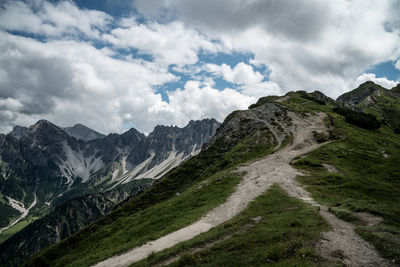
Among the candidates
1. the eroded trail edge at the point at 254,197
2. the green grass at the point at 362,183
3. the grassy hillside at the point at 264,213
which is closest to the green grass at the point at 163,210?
the grassy hillside at the point at 264,213

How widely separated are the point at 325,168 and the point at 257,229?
4698cm

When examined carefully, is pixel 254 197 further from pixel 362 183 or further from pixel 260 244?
pixel 362 183

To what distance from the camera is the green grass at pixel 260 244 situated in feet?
49.6

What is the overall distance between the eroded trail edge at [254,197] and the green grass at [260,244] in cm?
143

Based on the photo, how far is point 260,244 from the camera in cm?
1922

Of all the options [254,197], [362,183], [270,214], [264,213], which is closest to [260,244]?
[270,214]

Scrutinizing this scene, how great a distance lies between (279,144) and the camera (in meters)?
98.4

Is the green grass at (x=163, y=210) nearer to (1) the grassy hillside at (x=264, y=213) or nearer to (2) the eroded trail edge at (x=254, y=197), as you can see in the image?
(1) the grassy hillside at (x=264, y=213)

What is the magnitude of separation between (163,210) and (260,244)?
1225 inches

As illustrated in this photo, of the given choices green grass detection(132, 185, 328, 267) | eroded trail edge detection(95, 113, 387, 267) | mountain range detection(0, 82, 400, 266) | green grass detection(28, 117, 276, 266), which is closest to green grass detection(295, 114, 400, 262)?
mountain range detection(0, 82, 400, 266)

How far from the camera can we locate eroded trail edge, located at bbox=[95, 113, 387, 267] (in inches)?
650

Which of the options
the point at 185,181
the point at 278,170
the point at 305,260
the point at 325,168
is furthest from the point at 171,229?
the point at 185,181

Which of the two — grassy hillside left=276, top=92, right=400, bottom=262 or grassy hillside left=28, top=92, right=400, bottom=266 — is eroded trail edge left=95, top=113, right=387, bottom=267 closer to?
grassy hillside left=28, top=92, right=400, bottom=266

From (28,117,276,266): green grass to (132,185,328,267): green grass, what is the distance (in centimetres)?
898
